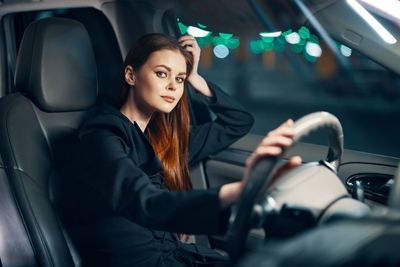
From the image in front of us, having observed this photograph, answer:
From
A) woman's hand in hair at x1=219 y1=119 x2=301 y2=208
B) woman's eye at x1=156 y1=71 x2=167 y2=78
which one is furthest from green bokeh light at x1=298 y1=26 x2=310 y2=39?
woman's hand in hair at x1=219 y1=119 x2=301 y2=208

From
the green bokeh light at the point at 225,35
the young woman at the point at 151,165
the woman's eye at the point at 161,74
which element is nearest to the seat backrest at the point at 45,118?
the young woman at the point at 151,165

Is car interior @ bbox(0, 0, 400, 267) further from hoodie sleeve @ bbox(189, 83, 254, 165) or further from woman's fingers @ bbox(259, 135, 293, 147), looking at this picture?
hoodie sleeve @ bbox(189, 83, 254, 165)

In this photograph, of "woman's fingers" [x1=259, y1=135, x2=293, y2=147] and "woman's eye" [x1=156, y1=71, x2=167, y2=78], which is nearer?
"woman's fingers" [x1=259, y1=135, x2=293, y2=147]

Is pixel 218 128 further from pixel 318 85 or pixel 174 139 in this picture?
pixel 318 85

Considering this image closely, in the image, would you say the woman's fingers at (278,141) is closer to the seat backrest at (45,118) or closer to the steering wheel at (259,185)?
the steering wheel at (259,185)

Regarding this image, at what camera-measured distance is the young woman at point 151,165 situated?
61.6 inches

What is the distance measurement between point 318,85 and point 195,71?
1444cm

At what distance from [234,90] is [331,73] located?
2.94 metres

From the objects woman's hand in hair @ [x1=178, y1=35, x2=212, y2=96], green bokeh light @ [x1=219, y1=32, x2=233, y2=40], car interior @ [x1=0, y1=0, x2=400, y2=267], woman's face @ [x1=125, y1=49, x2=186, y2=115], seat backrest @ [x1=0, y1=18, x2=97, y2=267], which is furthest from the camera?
green bokeh light @ [x1=219, y1=32, x2=233, y2=40]

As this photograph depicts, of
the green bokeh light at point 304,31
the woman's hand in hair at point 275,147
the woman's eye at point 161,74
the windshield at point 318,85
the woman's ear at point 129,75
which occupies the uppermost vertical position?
the woman's hand in hair at point 275,147

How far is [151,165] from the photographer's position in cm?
212

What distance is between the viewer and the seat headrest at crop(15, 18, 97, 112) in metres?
2.06

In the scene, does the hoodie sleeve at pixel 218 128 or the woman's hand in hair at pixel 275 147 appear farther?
the hoodie sleeve at pixel 218 128

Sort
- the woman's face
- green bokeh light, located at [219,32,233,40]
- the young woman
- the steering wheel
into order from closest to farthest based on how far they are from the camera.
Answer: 1. the steering wheel
2. the young woman
3. the woman's face
4. green bokeh light, located at [219,32,233,40]
